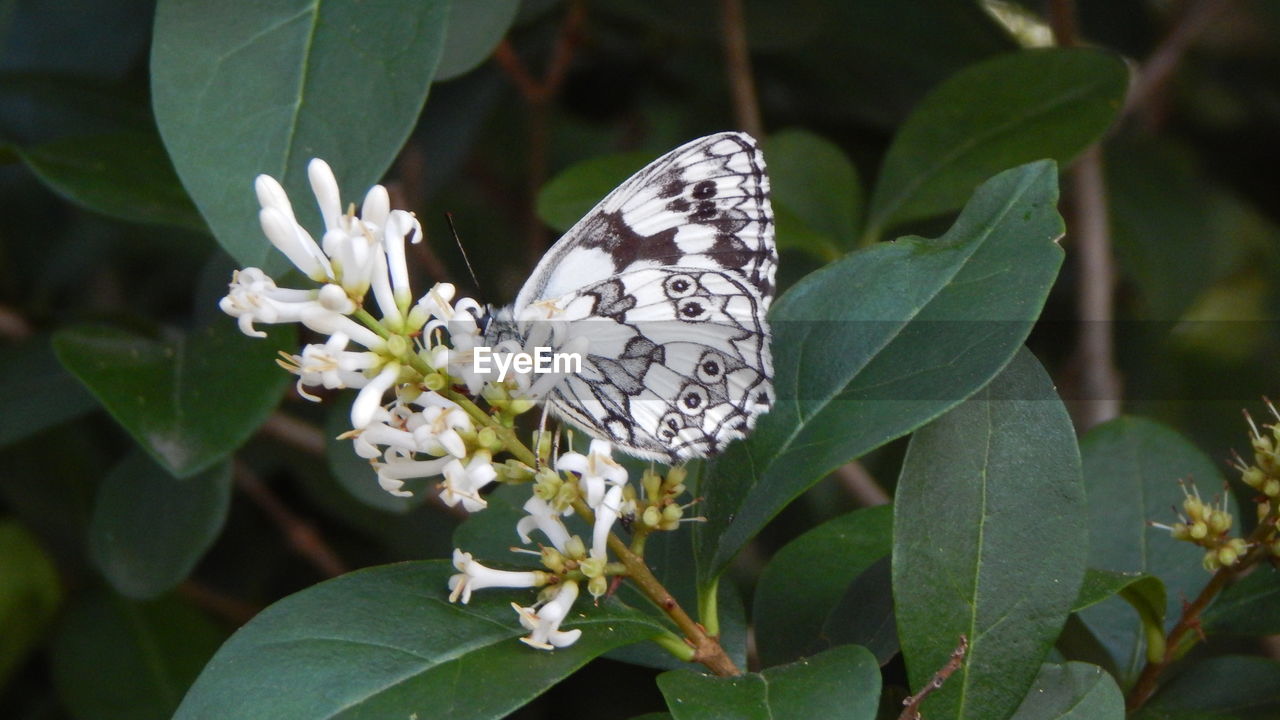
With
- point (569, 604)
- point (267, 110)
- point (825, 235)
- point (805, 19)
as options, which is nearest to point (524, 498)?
point (569, 604)

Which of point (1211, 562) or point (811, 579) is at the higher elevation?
point (1211, 562)

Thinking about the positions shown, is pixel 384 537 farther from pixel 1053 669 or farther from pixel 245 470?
pixel 1053 669

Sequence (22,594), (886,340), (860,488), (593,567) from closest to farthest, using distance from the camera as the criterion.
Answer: (593,567) → (886,340) → (860,488) → (22,594)

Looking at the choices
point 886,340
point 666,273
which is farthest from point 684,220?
point 886,340

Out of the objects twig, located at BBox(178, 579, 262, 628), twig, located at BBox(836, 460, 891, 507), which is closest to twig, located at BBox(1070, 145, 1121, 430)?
twig, located at BBox(836, 460, 891, 507)

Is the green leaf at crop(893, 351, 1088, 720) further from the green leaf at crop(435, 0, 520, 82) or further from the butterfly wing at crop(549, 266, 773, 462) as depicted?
the green leaf at crop(435, 0, 520, 82)

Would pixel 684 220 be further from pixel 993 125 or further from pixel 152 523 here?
pixel 152 523

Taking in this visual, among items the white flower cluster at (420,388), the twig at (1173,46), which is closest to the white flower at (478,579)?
the white flower cluster at (420,388)
